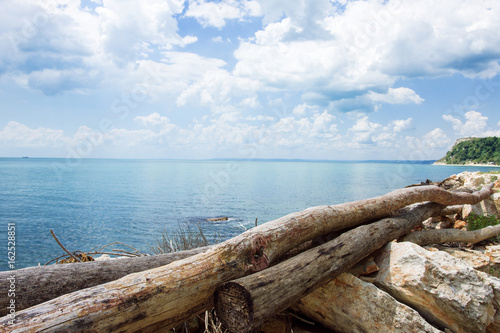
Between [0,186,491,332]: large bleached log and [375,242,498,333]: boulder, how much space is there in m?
1.34

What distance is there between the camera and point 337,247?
4734mm

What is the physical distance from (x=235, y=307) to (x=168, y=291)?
76cm

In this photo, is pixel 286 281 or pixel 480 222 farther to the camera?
pixel 480 222

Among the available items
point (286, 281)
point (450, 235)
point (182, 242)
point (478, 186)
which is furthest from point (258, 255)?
point (478, 186)

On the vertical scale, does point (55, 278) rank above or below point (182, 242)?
above

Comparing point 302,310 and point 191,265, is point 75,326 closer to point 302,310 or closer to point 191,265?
point 191,265

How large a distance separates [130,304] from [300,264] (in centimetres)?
215

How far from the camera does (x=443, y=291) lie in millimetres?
4547

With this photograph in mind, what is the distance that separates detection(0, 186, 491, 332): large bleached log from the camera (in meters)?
2.64

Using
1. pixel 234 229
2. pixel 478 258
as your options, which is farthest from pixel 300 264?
pixel 234 229

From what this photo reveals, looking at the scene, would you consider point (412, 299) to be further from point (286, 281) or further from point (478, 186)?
point (478, 186)

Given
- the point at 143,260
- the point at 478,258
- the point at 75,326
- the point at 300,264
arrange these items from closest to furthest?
the point at 75,326
the point at 300,264
the point at 143,260
the point at 478,258

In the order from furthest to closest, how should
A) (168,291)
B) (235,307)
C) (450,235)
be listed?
(450,235) → (235,307) → (168,291)

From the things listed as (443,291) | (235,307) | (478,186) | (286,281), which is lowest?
(443,291)
